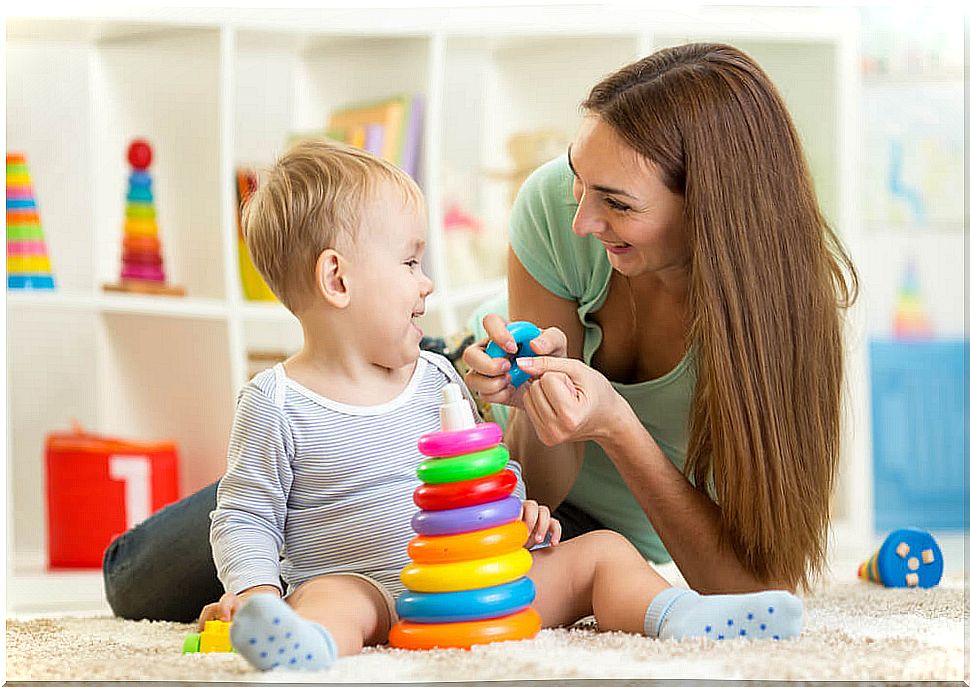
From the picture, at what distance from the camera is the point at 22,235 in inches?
96.7

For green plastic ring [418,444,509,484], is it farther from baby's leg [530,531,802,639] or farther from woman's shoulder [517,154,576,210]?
woman's shoulder [517,154,576,210]

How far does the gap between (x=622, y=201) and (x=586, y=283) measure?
0.24m

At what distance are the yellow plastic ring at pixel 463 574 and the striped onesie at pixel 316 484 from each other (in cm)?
14

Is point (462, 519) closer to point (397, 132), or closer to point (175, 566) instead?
point (175, 566)

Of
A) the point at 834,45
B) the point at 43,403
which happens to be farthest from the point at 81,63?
the point at 834,45

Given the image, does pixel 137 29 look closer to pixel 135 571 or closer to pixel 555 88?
pixel 555 88

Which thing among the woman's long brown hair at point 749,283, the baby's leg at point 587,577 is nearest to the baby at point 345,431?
the baby's leg at point 587,577

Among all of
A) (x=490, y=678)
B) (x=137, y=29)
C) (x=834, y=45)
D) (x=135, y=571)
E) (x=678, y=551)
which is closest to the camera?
(x=490, y=678)

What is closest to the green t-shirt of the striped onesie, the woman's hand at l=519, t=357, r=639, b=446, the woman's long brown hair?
the woman's long brown hair

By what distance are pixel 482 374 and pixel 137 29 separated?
5.12ft

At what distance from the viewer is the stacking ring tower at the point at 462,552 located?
3.49 feet

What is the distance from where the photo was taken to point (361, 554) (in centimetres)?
122

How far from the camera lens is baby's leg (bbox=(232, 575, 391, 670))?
0.96 m

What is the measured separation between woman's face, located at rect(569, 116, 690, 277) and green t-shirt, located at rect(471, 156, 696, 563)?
15 cm
